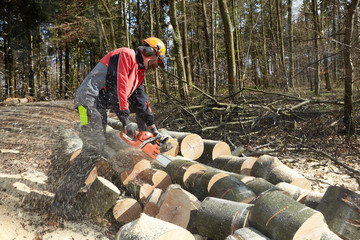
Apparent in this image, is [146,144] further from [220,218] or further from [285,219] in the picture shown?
[285,219]

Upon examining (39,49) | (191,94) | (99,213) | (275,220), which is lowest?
(99,213)

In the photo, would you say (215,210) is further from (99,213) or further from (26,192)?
(26,192)

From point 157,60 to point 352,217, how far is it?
7.94 ft

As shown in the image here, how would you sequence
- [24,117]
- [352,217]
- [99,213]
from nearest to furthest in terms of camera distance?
[352,217] < [99,213] < [24,117]

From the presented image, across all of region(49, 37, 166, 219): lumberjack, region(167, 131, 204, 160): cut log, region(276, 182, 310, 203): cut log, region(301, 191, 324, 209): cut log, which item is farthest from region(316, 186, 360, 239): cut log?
region(49, 37, 166, 219): lumberjack

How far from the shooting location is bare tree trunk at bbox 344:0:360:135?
14.4 feet

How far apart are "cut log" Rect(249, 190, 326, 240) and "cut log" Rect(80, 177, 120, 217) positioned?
1256 mm

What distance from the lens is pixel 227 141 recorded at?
15.4ft

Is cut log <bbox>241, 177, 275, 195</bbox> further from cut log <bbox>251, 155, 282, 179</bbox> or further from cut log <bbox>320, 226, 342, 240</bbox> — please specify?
cut log <bbox>320, 226, 342, 240</bbox>

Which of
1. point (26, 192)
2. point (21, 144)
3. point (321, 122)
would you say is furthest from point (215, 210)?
point (21, 144)

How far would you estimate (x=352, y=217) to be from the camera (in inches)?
75.9

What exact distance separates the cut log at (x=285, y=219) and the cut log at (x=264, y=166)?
106cm

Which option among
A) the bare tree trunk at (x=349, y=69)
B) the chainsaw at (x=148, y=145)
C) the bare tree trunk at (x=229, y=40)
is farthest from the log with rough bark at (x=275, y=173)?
the bare tree trunk at (x=229, y=40)

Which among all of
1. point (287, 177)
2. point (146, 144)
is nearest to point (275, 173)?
point (287, 177)
